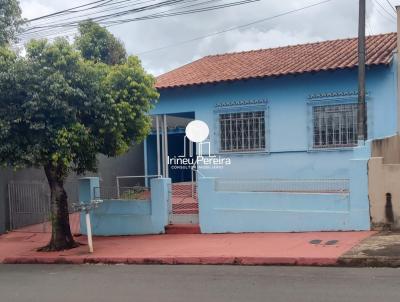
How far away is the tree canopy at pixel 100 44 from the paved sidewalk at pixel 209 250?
22.5 ft

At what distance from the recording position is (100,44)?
18.8 m

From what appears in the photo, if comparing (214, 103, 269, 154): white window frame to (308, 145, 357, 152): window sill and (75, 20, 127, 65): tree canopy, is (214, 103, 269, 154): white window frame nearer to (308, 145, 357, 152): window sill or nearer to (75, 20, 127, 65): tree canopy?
(308, 145, 357, 152): window sill

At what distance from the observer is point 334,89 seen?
14516 millimetres

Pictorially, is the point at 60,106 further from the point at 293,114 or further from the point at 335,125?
the point at 335,125

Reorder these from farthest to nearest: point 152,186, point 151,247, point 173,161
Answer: point 173,161 → point 152,186 → point 151,247

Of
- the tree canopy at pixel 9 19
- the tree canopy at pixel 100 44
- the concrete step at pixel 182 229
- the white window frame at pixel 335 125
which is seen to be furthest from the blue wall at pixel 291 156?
the tree canopy at pixel 9 19

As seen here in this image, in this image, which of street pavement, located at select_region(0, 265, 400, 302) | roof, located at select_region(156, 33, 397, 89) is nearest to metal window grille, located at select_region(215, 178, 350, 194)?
street pavement, located at select_region(0, 265, 400, 302)

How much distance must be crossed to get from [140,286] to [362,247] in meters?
4.17

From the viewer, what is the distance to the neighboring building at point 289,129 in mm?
11953

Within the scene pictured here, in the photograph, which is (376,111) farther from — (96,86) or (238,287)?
(238,287)

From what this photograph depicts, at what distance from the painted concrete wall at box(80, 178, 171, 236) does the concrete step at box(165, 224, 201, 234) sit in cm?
15

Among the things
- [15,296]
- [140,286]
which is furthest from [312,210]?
[15,296]

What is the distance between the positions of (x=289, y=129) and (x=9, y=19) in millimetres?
8390

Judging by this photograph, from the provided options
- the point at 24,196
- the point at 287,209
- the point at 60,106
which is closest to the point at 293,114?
the point at 287,209
